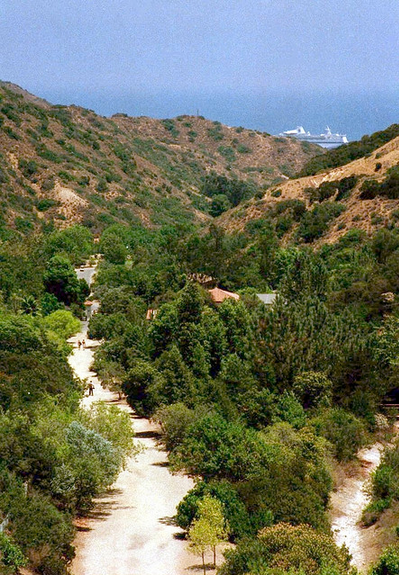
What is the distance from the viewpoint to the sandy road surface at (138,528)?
24.8 m

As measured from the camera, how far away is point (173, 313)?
4588 centimetres

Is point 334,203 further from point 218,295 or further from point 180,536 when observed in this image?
point 180,536

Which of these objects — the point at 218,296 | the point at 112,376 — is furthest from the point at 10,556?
the point at 218,296

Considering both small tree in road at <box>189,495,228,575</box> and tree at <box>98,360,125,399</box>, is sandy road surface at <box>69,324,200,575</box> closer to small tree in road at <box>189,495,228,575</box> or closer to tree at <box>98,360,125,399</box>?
small tree in road at <box>189,495,228,575</box>

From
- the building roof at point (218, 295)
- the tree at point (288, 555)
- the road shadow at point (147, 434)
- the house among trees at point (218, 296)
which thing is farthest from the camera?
the building roof at point (218, 295)

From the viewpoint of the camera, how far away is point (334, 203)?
85000 millimetres

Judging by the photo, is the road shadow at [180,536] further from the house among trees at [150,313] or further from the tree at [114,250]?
the tree at [114,250]

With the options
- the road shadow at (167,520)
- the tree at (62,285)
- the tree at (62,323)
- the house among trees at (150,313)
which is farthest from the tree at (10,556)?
the tree at (62,285)

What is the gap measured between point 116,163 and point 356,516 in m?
112

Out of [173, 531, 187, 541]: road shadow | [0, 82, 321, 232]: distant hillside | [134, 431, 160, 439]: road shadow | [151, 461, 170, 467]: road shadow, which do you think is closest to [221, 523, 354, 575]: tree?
[173, 531, 187, 541]: road shadow

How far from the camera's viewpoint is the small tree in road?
23391mm

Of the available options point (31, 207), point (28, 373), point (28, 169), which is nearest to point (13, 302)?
point (28, 373)

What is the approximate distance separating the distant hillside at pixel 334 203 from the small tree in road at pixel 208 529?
5441 cm

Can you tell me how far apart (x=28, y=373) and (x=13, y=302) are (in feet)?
76.5
